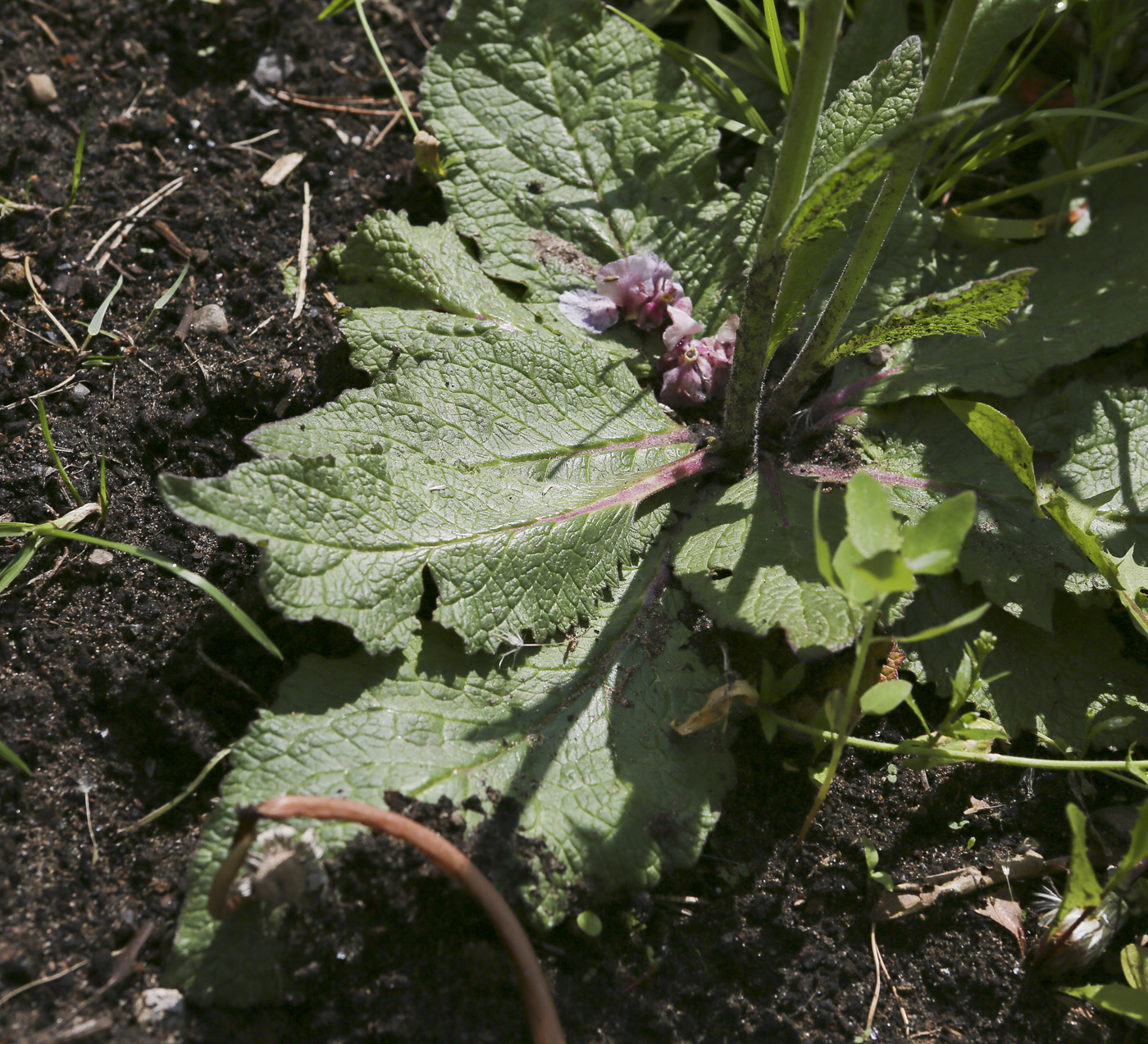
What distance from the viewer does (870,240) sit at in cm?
192

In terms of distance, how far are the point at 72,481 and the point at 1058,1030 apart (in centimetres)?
235

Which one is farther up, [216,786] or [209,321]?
[209,321]

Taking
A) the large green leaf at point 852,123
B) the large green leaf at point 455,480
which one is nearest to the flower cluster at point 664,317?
the large green leaf at point 455,480

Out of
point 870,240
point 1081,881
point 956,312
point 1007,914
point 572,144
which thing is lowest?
point 1007,914

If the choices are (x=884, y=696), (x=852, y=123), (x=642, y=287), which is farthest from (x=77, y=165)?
(x=884, y=696)

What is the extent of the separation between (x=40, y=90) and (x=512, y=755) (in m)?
2.37

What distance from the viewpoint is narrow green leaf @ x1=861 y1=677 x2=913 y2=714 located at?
1.55 meters

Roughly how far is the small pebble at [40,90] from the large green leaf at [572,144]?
44.6 inches

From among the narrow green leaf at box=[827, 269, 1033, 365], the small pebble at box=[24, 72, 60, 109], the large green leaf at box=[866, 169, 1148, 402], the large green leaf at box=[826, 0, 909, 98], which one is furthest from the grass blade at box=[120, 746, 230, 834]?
the large green leaf at box=[826, 0, 909, 98]

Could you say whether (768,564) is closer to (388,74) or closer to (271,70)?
(388,74)

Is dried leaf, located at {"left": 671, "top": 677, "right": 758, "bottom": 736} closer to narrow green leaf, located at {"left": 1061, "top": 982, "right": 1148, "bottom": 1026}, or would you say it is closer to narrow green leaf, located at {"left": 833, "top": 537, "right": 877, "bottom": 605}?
narrow green leaf, located at {"left": 833, "top": 537, "right": 877, "bottom": 605}

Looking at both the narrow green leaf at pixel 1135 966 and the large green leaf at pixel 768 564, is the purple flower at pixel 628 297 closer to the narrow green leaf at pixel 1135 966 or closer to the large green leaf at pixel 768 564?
the large green leaf at pixel 768 564

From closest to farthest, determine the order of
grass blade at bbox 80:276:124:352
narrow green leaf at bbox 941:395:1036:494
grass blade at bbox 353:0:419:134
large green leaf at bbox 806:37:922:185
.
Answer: narrow green leaf at bbox 941:395:1036:494
large green leaf at bbox 806:37:922:185
grass blade at bbox 80:276:124:352
grass blade at bbox 353:0:419:134

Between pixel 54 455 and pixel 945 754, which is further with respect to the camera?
pixel 54 455
